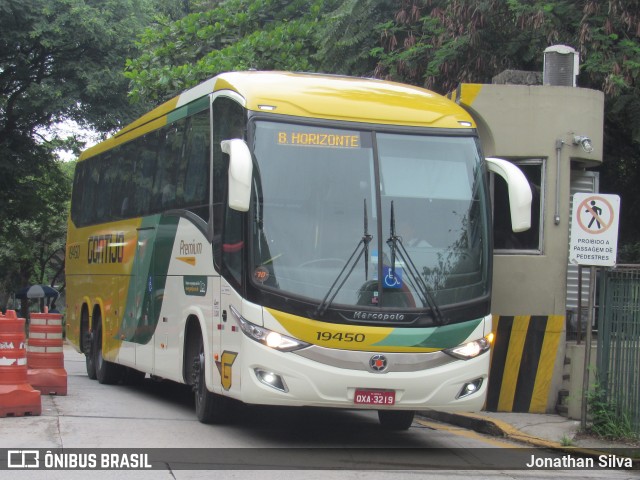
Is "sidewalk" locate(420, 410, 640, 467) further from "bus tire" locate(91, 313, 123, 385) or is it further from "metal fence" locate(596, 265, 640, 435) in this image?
"bus tire" locate(91, 313, 123, 385)

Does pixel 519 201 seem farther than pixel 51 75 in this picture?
No

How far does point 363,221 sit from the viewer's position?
9.21 metres

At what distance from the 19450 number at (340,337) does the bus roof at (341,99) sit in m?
2.24

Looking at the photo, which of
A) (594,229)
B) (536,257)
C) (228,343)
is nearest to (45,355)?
(228,343)

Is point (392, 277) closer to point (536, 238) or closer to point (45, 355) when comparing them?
point (536, 238)

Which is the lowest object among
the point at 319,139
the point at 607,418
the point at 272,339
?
the point at 607,418

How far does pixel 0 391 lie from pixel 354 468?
14.7 ft

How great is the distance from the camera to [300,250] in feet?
29.8

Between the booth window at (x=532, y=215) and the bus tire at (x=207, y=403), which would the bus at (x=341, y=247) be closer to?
the bus tire at (x=207, y=403)

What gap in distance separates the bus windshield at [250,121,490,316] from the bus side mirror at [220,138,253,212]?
0.38 meters

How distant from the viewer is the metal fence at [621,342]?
10453 mm

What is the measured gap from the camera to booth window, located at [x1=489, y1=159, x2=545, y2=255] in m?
12.8

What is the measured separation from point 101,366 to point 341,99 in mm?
8371

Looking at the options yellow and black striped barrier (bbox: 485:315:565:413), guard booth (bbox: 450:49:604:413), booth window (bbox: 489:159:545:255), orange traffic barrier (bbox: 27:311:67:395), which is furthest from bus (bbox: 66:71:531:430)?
orange traffic barrier (bbox: 27:311:67:395)
